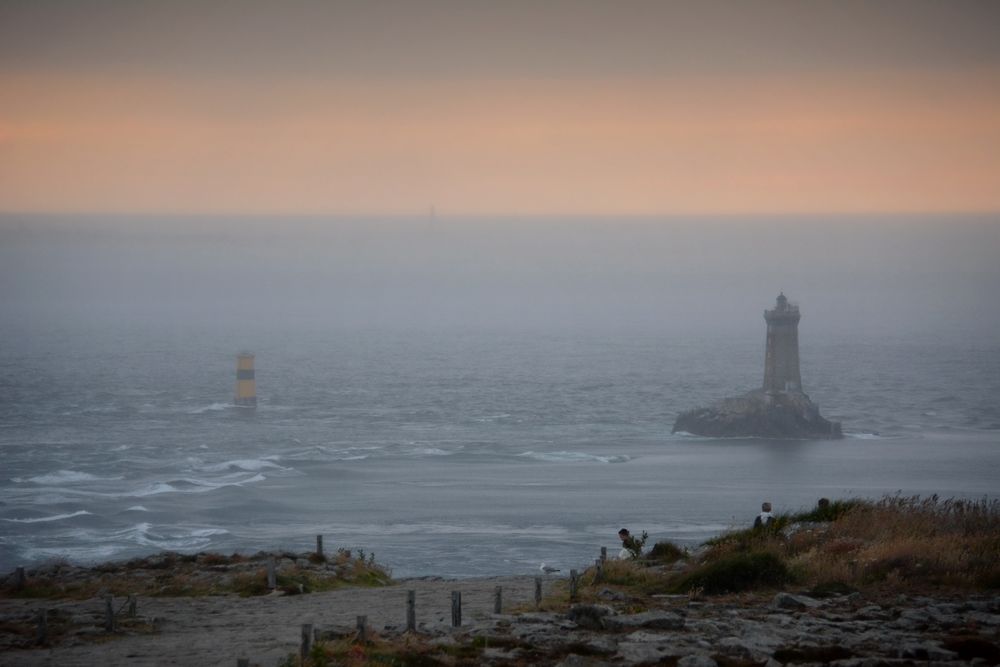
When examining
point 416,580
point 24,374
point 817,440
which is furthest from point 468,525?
point 24,374

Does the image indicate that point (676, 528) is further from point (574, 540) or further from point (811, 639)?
point (811, 639)

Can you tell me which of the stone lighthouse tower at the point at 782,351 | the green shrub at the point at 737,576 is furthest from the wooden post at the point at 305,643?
the stone lighthouse tower at the point at 782,351

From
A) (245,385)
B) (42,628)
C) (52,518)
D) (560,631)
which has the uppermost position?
(245,385)

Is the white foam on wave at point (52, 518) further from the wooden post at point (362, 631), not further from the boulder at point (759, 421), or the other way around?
the boulder at point (759, 421)

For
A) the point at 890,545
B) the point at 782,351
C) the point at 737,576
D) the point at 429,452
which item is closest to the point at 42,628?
the point at 737,576

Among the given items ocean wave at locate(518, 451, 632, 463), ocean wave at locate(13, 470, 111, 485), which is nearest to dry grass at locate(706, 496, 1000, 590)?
ocean wave at locate(13, 470, 111, 485)

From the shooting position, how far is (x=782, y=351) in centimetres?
10088

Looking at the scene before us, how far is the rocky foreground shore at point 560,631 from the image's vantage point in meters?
17.1

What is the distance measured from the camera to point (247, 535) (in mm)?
50406

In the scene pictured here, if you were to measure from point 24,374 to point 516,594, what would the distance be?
12481cm

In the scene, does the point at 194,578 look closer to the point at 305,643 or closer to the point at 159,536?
the point at 305,643

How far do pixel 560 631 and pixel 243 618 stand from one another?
624 centimetres

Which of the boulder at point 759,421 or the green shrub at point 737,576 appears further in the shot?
the boulder at point 759,421

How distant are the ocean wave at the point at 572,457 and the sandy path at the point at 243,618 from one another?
171ft
